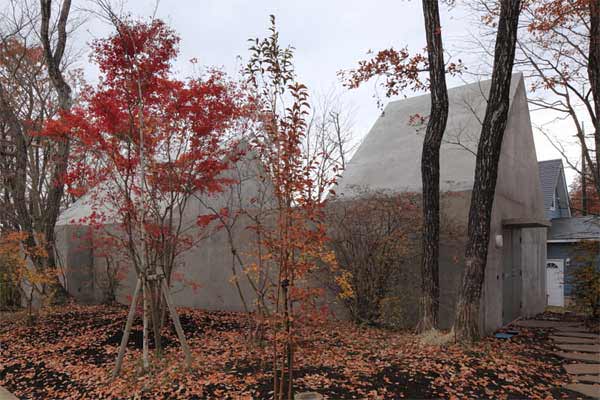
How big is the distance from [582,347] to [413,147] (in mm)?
4553

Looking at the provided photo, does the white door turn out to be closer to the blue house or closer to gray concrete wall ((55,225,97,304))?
the blue house

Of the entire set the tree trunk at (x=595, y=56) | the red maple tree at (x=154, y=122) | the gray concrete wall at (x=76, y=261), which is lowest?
the gray concrete wall at (x=76, y=261)

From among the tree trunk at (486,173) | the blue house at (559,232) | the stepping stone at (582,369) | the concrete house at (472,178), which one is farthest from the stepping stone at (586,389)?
the blue house at (559,232)

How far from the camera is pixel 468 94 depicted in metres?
9.53

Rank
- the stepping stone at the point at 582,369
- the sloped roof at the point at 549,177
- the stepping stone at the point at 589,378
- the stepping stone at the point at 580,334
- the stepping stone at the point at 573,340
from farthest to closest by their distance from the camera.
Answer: the sloped roof at the point at 549,177 < the stepping stone at the point at 580,334 < the stepping stone at the point at 573,340 < the stepping stone at the point at 582,369 < the stepping stone at the point at 589,378

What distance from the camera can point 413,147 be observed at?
9.34 meters

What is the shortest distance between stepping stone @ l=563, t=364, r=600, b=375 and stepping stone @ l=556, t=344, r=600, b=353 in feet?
2.62

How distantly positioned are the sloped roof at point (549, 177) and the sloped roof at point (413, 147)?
9.27m

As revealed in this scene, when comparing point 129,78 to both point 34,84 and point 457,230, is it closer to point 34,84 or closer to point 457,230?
point 457,230

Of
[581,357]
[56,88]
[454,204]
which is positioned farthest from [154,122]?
[581,357]

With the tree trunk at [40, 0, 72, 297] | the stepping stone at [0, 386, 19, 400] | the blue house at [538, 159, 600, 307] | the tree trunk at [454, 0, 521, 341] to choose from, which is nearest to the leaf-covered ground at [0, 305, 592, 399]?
the stepping stone at [0, 386, 19, 400]

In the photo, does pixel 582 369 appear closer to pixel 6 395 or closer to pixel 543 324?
pixel 543 324

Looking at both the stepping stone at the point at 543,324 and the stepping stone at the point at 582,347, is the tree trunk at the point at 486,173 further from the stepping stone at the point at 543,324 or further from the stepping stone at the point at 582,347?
the stepping stone at the point at 543,324

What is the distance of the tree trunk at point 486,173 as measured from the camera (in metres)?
5.93
